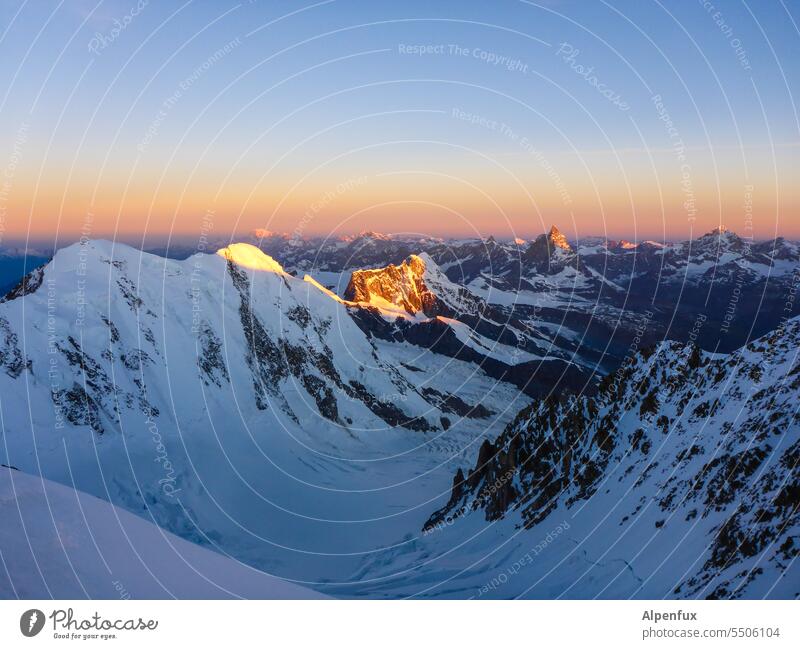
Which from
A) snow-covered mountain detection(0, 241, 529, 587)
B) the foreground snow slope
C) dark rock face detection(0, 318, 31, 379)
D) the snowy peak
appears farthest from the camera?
the snowy peak

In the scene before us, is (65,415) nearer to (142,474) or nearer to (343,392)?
(142,474)

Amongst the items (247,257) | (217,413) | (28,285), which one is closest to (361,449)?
(217,413)

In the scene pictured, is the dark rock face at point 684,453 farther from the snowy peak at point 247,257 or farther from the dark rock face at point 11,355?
the snowy peak at point 247,257

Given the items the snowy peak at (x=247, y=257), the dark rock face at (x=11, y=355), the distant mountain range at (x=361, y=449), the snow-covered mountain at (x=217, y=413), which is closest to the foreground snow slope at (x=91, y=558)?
the distant mountain range at (x=361, y=449)

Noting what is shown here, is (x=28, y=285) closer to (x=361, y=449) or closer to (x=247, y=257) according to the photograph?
(x=247, y=257)

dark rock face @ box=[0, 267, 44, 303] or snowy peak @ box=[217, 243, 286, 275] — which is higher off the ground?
snowy peak @ box=[217, 243, 286, 275]

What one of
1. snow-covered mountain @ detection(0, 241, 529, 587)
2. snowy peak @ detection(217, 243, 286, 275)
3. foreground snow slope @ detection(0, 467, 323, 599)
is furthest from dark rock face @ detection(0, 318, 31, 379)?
foreground snow slope @ detection(0, 467, 323, 599)

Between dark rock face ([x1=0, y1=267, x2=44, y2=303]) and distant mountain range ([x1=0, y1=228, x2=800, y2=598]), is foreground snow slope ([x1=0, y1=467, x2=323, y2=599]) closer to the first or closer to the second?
distant mountain range ([x1=0, y1=228, x2=800, y2=598])

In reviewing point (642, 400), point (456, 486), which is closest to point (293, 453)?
point (456, 486)
